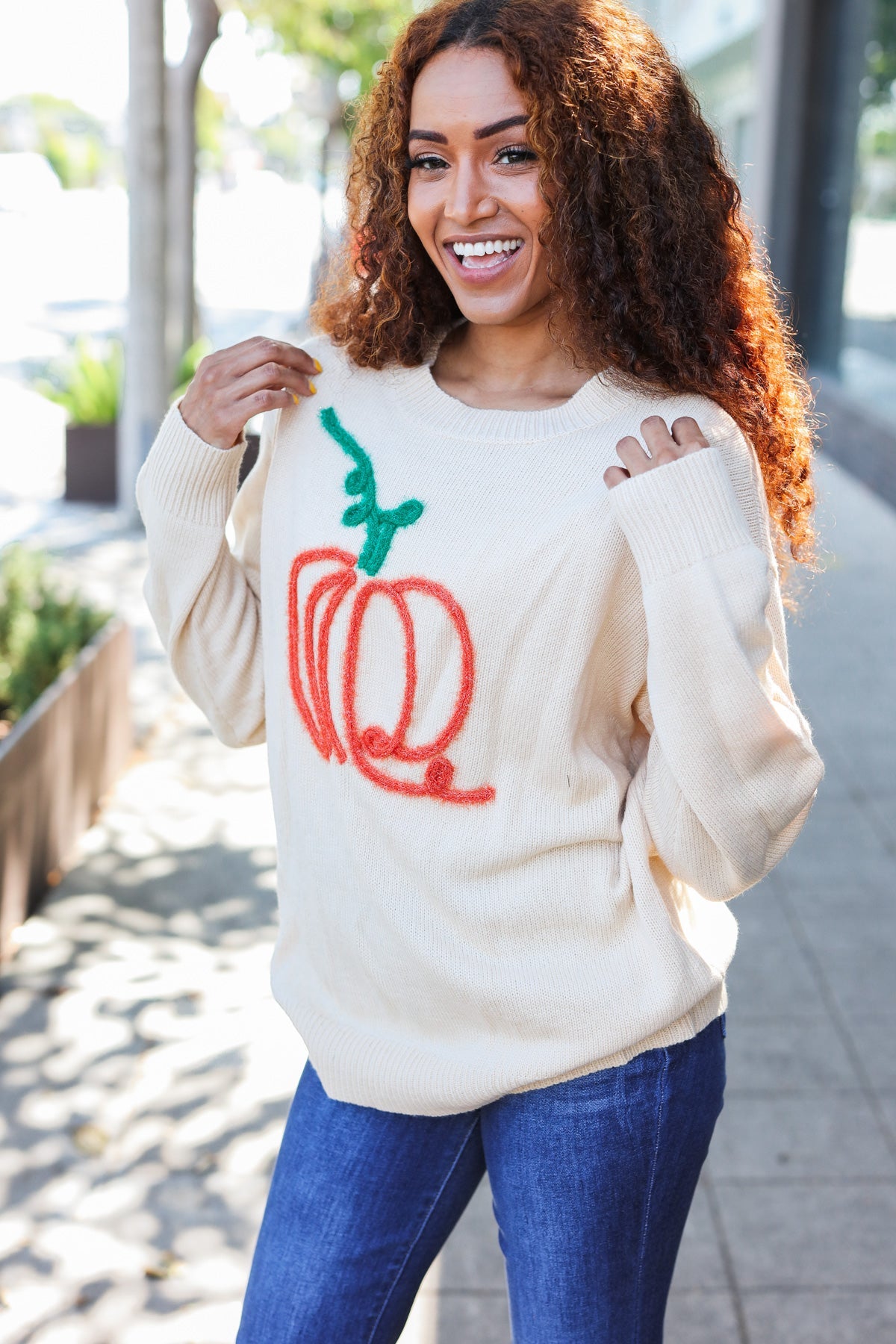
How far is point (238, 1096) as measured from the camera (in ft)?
12.1

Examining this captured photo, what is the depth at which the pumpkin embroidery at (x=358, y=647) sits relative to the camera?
1787 millimetres

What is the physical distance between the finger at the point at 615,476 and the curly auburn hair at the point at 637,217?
0.58 ft

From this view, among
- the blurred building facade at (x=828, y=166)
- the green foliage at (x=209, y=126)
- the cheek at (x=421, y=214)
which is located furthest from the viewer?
the green foliage at (x=209, y=126)

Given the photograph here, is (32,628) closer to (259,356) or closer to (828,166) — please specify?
(259,356)

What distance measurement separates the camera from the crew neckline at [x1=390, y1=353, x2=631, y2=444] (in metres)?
1.83

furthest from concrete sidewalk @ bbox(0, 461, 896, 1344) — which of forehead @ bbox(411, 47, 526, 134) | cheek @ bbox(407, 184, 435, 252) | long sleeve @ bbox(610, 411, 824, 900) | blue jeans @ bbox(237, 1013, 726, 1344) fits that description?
forehead @ bbox(411, 47, 526, 134)

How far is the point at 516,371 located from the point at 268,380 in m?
0.33

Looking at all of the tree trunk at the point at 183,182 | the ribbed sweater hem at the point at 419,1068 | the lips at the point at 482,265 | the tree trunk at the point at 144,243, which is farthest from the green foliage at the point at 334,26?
the ribbed sweater hem at the point at 419,1068

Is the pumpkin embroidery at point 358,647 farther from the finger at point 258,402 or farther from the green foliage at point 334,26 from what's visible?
the green foliage at point 334,26

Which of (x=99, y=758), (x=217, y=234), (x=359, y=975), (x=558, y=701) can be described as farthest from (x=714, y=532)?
(x=217, y=234)

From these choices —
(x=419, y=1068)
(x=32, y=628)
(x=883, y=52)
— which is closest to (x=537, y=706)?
(x=419, y=1068)

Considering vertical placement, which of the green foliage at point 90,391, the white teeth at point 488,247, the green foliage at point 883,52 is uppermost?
the green foliage at point 883,52

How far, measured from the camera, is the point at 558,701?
176 cm

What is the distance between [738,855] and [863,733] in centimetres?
476
